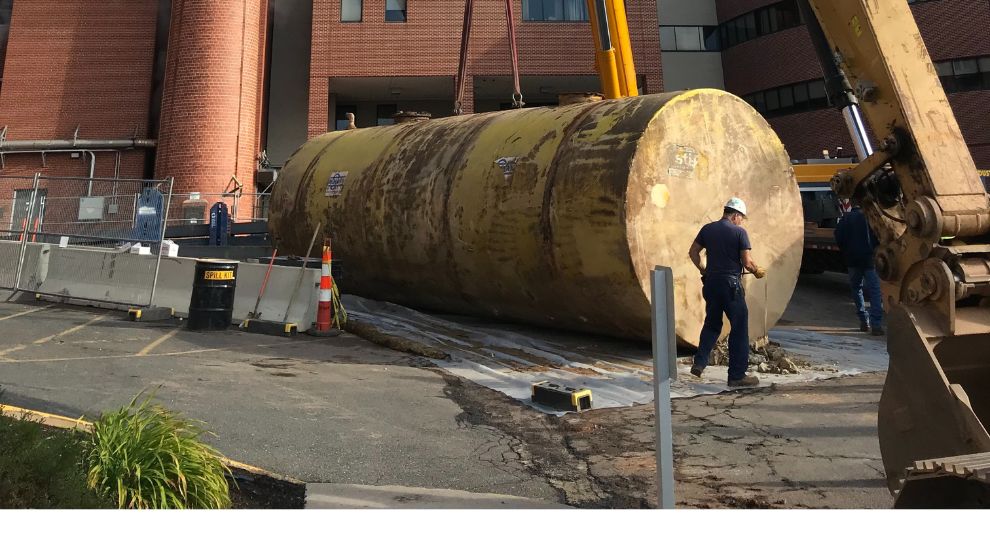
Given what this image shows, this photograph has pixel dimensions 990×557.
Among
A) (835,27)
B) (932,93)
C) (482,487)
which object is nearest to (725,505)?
(482,487)

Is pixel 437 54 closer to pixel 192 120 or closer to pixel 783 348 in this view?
pixel 192 120

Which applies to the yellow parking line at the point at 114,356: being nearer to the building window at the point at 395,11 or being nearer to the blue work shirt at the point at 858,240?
the blue work shirt at the point at 858,240

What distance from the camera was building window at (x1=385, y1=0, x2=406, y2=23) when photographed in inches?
944

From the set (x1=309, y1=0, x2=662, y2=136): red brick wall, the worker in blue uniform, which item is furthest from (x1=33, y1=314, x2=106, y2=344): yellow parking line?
(x1=309, y1=0, x2=662, y2=136): red brick wall

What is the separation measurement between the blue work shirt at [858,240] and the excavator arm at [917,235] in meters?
5.14

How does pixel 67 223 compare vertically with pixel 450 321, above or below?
above

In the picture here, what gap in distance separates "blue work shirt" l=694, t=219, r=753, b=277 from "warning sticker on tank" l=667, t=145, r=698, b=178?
0.86 metres

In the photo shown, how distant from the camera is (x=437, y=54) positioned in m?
23.9

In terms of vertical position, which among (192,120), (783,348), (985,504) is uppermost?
(192,120)

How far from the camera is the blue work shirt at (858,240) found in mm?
8945

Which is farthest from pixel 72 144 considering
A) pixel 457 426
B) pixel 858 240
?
pixel 858 240

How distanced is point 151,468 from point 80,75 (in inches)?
1079

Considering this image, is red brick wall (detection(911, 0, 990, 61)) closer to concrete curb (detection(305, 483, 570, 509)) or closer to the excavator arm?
the excavator arm

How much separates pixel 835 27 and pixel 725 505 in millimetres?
3267
